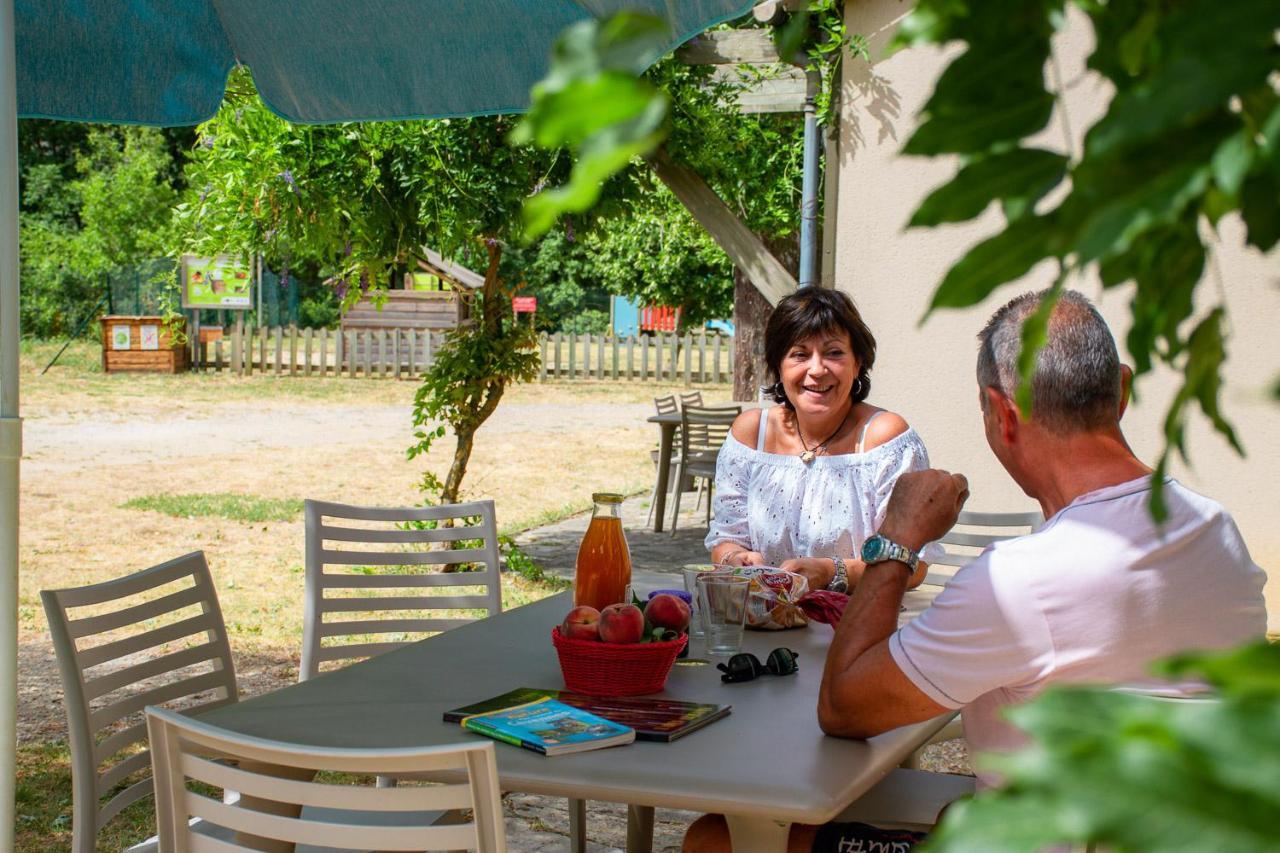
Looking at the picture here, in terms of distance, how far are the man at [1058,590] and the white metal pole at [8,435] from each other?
1521 millimetres

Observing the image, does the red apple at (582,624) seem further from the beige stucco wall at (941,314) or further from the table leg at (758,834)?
the beige stucco wall at (941,314)

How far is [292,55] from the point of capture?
3.52m

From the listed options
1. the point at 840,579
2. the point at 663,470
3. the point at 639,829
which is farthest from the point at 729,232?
the point at 639,829

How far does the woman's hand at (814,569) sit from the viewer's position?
3.13 meters

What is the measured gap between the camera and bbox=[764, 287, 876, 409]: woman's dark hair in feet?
11.9

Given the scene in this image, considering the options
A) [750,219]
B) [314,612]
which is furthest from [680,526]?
[314,612]

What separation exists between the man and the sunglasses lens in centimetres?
42

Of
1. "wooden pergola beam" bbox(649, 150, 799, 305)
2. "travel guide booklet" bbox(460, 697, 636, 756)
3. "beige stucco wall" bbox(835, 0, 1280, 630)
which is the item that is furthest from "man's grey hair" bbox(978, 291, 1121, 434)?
"wooden pergola beam" bbox(649, 150, 799, 305)

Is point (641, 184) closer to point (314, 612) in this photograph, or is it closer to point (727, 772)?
point (314, 612)

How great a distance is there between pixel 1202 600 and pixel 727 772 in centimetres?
73

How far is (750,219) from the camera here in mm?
9289

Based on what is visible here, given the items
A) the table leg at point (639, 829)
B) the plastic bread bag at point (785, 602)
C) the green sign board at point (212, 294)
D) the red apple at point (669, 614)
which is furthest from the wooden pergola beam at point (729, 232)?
the green sign board at point (212, 294)

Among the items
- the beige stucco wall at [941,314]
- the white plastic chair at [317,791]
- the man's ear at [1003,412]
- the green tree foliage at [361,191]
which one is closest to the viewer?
the white plastic chair at [317,791]

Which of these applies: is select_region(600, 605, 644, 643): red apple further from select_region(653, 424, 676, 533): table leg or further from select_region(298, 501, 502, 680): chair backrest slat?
select_region(653, 424, 676, 533): table leg
